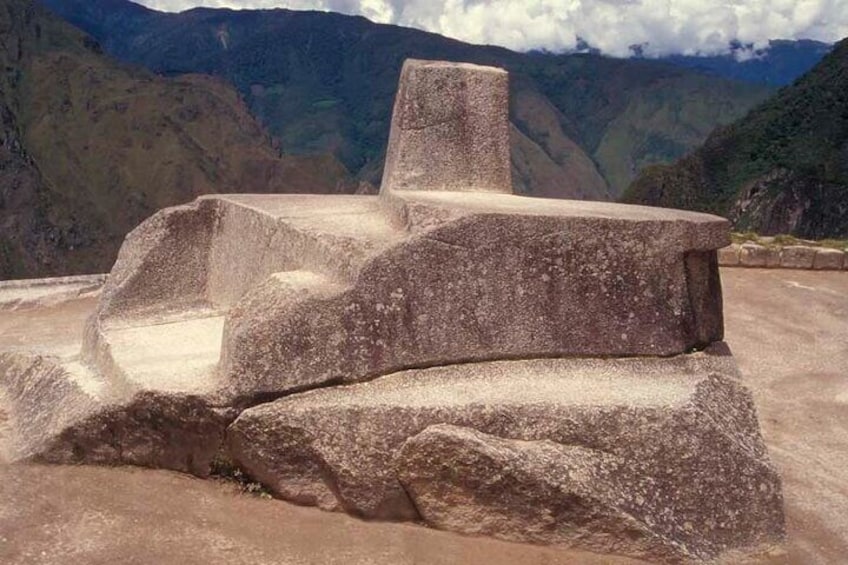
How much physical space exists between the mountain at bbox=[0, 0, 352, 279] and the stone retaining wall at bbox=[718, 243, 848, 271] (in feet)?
222

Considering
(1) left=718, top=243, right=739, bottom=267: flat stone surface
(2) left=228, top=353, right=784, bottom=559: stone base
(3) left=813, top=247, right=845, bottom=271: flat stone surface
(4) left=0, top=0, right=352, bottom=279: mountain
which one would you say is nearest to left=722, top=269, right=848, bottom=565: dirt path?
(3) left=813, top=247, right=845, bottom=271: flat stone surface

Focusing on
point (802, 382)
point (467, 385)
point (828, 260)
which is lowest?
point (802, 382)

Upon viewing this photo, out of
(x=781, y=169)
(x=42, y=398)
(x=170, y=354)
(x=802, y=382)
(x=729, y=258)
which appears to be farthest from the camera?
(x=781, y=169)

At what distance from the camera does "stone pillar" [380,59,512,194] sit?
265 inches

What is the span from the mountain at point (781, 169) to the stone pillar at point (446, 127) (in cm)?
5345

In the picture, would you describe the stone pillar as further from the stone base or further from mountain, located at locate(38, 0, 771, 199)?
mountain, located at locate(38, 0, 771, 199)

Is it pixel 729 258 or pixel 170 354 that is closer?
pixel 170 354

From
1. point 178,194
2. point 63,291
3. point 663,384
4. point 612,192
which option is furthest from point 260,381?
point 612,192

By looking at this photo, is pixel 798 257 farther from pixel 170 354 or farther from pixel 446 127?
pixel 170 354

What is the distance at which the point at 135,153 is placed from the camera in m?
95.3

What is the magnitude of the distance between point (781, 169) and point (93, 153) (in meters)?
66.9

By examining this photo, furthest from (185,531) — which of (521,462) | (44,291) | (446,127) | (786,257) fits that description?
(786,257)

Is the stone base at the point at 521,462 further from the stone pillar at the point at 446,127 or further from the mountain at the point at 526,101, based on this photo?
the mountain at the point at 526,101

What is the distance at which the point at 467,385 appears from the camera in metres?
5.14
